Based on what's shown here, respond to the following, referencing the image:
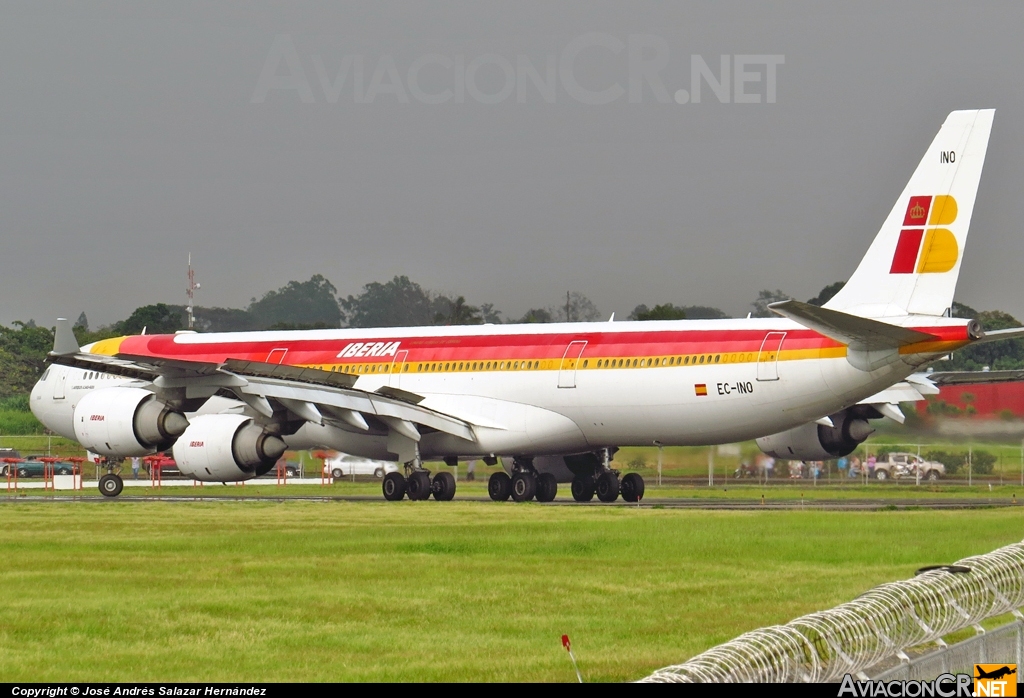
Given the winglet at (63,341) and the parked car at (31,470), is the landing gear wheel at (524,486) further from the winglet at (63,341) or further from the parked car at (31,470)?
the parked car at (31,470)

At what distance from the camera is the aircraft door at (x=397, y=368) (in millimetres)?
37250

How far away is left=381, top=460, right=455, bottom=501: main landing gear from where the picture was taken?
34.5m

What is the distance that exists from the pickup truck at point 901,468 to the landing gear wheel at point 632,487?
582 inches

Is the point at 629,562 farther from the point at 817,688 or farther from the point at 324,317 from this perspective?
the point at 324,317

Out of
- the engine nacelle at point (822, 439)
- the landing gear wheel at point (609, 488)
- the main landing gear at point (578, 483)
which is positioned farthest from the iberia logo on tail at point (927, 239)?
the landing gear wheel at point (609, 488)

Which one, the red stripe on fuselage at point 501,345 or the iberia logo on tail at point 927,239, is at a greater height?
the iberia logo on tail at point 927,239

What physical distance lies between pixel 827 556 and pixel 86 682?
11.6 metres

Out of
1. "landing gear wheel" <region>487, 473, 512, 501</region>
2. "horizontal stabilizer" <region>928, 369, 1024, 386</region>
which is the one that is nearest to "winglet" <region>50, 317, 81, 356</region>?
"landing gear wheel" <region>487, 473, 512, 501</region>

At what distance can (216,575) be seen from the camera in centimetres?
1662

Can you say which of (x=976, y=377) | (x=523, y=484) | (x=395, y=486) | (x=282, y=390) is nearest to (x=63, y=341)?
(x=282, y=390)

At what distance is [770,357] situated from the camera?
30609mm

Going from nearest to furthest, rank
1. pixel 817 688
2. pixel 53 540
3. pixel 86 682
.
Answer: pixel 817 688, pixel 86 682, pixel 53 540

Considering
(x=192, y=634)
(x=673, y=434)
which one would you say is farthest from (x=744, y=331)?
(x=192, y=634)

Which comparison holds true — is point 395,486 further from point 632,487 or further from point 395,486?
point 632,487
